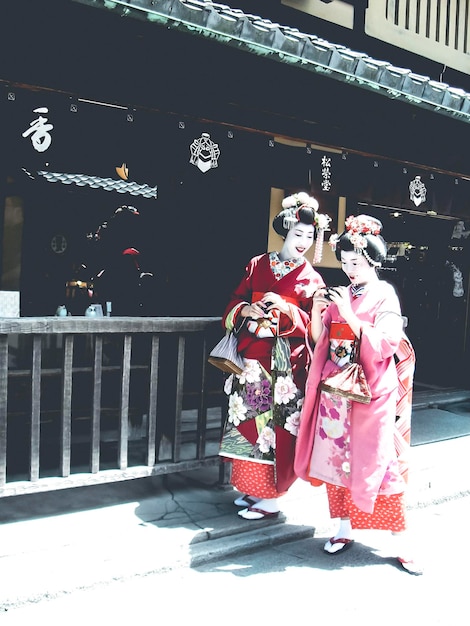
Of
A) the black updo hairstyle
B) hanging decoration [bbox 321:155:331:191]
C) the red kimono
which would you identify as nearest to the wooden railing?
the red kimono

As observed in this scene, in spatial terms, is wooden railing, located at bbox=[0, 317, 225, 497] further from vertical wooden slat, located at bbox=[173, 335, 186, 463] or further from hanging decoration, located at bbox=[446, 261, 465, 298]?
hanging decoration, located at bbox=[446, 261, 465, 298]

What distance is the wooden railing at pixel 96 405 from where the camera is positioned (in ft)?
A: 16.1

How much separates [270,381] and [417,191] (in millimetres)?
4417

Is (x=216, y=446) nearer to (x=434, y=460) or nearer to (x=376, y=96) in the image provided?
(x=434, y=460)

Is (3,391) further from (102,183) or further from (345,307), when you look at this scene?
(102,183)

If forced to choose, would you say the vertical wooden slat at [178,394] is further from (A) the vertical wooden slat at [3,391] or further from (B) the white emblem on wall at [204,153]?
(B) the white emblem on wall at [204,153]

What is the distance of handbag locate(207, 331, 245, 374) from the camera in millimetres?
5219

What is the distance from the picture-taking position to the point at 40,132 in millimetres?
5691

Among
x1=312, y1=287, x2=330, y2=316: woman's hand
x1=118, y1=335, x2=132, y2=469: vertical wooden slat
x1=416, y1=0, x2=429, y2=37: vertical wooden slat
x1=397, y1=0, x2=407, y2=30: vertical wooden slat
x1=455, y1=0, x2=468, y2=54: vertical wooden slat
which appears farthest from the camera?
x1=455, y1=0, x2=468, y2=54: vertical wooden slat

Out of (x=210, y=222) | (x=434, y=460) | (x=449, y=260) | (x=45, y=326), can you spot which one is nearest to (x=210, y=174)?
(x=210, y=222)

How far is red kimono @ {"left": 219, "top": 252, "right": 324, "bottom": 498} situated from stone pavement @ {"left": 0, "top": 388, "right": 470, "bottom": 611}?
0.42 m

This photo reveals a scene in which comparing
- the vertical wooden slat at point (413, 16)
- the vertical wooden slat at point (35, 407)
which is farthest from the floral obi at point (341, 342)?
the vertical wooden slat at point (413, 16)

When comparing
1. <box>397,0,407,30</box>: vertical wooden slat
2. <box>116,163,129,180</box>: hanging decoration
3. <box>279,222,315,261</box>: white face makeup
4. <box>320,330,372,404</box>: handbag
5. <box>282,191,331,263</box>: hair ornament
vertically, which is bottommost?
<box>320,330,372,404</box>: handbag

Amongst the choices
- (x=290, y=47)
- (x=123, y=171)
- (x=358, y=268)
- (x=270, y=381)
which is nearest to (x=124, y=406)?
(x=270, y=381)
